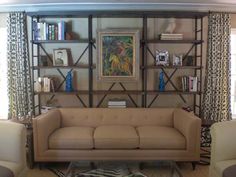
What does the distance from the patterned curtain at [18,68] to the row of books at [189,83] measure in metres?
2.76

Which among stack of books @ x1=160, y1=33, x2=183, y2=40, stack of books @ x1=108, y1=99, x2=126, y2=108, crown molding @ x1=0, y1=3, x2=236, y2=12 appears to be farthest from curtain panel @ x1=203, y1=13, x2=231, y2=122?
stack of books @ x1=108, y1=99, x2=126, y2=108

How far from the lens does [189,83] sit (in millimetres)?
4605

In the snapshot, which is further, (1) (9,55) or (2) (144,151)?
(1) (9,55)

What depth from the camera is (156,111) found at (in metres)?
4.28

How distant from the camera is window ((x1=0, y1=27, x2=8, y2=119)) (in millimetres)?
4934

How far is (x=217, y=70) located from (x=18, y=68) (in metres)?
3.56

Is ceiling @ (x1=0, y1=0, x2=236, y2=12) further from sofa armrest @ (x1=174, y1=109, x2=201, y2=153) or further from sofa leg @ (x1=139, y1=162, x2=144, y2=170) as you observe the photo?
sofa leg @ (x1=139, y1=162, x2=144, y2=170)

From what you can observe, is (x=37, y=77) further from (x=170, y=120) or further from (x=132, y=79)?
(x=170, y=120)

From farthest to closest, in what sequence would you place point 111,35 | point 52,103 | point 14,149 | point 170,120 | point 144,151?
1. point 52,103
2. point 111,35
3. point 170,120
4. point 144,151
5. point 14,149

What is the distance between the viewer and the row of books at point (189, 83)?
459 cm

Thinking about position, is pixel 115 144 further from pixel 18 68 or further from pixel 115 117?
pixel 18 68

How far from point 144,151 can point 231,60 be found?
2.64 m

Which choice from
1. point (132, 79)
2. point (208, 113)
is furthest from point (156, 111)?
point (208, 113)

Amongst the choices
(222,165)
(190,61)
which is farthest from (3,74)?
(222,165)
